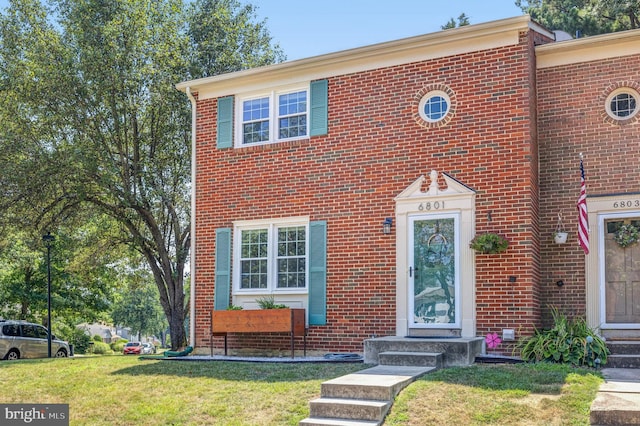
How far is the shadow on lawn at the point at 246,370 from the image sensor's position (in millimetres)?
9562

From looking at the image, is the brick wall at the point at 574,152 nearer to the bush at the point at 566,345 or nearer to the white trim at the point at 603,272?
the white trim at the point at 603,272

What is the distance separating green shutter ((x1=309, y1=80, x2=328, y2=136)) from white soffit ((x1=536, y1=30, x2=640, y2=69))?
12.2ft

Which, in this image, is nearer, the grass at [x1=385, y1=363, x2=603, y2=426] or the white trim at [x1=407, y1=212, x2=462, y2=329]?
the grass at [x1=385, y1=363, x2=603, y2=426]

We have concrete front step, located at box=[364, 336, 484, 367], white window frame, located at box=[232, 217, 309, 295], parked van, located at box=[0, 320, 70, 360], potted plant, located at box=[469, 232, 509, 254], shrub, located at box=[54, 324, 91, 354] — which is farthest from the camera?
shrub, located at box=[54, 324, 91, 354]

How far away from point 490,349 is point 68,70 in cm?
1191

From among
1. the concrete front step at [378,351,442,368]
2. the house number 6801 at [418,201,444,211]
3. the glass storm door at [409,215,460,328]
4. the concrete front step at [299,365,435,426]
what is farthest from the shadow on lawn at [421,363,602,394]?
the house number 6801 at [418,201,444,211]

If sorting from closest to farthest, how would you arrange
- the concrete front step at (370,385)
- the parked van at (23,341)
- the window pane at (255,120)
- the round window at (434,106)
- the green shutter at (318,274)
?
the concrete front step at (370,385) → the round window at (434,106) → the green shutter at (318,274) → the window pane at (255,120) → the parked van at (23,341)

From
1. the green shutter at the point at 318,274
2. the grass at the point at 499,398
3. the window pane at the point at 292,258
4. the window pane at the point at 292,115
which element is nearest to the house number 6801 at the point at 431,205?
the green shutter at the point at 318,274

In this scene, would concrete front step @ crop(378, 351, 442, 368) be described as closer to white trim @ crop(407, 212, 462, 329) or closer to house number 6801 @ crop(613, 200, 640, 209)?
white trim @ crop(407, 212, 462, 329)

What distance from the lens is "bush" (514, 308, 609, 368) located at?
9.61m

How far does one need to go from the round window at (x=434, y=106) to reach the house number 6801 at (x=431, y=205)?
1404 mm

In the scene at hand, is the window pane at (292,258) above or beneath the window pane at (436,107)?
beneath

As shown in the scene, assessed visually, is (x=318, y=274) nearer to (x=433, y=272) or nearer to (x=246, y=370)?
(x=433, y=272)

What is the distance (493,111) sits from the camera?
11.2 m
